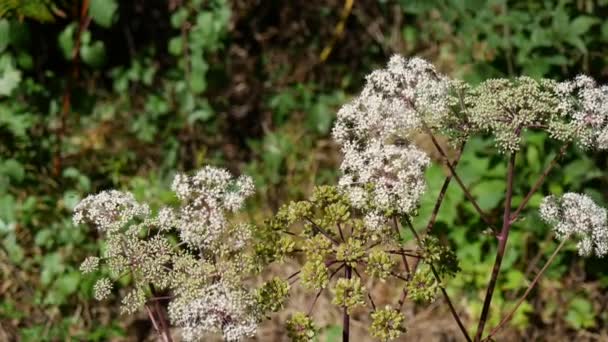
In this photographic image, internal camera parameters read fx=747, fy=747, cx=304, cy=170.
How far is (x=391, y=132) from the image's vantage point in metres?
2.47

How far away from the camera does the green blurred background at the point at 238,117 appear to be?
4824mm

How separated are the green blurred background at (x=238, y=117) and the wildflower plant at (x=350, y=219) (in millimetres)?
1254

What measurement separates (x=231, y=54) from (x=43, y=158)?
6.10 feet

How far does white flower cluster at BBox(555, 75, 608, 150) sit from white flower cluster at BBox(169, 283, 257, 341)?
4.17 feet

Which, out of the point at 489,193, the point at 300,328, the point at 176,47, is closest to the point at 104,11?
the point at 176,47

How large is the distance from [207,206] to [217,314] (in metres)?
0.40

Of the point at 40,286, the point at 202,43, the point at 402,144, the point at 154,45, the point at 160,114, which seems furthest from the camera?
the point at 154,45

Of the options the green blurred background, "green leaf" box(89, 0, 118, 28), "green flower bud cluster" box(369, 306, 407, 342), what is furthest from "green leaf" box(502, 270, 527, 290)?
"green leaf" box(89, 0, 118, 28)

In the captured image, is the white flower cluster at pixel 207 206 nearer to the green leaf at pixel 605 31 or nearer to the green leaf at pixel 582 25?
the green leaf at pixel 582 25

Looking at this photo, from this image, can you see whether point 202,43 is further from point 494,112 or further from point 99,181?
point 494,112

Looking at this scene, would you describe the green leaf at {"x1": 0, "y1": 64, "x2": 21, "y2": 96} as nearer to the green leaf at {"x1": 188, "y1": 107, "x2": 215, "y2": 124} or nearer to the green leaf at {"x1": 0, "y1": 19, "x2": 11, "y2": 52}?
the green leaf at {"x1": 0, "y1": 19, "x2": 11, "y2": 52}

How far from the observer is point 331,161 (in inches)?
234

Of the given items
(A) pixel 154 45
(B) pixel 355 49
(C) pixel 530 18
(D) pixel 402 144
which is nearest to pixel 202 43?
(A) pixel 154 45

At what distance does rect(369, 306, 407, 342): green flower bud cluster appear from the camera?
2303 mm
